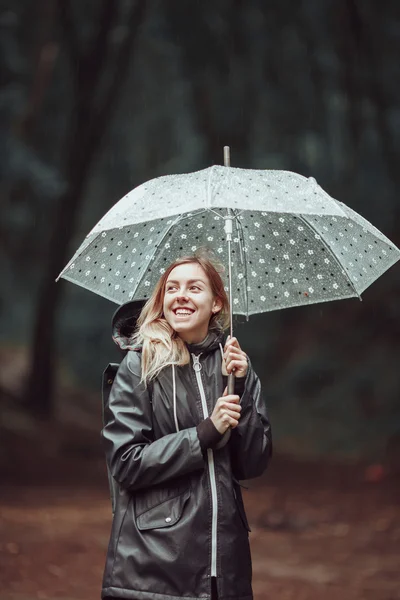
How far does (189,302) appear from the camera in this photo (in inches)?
84.7

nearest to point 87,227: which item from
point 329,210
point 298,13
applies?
point 298,13

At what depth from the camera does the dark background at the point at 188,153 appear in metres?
5.95

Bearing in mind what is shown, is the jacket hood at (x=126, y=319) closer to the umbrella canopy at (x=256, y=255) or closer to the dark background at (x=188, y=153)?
the umbrella canopy at (x=256, y=255)

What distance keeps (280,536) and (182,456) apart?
3.38 metres

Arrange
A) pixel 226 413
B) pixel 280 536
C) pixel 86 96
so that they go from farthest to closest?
pixel 86 96 < pixel 280 536 < pixel 226 413

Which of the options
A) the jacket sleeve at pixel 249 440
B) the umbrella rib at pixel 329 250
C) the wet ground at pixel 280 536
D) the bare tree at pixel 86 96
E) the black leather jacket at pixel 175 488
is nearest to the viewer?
the black leather jacket at pixel 175 488

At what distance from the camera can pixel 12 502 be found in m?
5.45

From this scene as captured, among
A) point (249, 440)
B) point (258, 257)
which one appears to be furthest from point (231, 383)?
point (258, 257)

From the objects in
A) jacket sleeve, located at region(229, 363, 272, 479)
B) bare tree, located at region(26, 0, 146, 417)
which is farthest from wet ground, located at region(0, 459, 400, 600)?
jacket sleeve, located at region(229, 363, 272, 479)

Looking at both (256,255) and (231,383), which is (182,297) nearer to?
(231,383)

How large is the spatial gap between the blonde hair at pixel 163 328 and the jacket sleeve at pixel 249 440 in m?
0.18

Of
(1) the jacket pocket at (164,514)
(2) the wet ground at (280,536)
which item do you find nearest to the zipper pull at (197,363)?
(1) the jacket pocket at (164,514)

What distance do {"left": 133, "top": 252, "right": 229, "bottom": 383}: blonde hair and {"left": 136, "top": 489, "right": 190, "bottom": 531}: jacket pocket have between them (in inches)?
11.1

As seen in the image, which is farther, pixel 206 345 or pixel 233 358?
pixel 206 345
